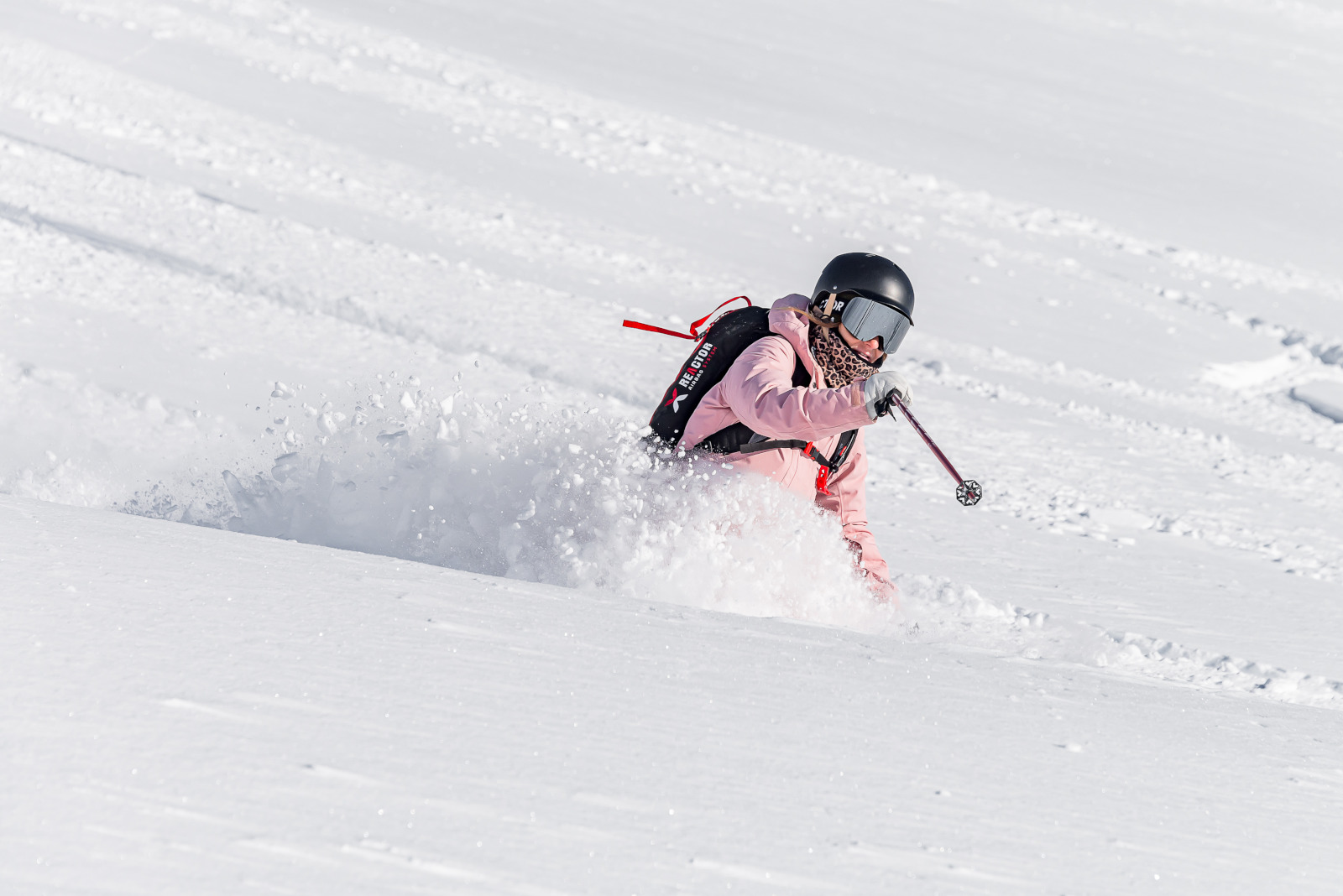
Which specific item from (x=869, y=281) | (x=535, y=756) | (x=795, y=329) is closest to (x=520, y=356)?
(x=795, y=329)

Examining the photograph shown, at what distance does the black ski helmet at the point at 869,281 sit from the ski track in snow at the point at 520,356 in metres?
0.66

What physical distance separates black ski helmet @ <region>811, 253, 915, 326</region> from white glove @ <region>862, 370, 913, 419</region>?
0.43 meters

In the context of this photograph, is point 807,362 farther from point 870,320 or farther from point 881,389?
point 881,389

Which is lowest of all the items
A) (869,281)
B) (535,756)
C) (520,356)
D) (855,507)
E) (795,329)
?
(520,356)

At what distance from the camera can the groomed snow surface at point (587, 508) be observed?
1637 millimetres

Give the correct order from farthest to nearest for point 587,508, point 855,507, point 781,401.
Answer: point 855,507, point 587,508, point 781,401

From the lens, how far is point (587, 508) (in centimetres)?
351

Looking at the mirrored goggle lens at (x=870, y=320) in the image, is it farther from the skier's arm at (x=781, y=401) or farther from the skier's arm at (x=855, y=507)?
the skier's arm at (x=855, y=507)

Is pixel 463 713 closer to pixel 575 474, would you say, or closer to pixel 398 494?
pixel 575 474

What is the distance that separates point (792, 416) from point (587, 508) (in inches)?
25.5

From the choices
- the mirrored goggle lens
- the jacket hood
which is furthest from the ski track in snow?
the mirrored goggle lens

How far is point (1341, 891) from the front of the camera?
176 cm

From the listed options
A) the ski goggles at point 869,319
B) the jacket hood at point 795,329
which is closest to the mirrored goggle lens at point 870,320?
the ski goggles at point 869,319

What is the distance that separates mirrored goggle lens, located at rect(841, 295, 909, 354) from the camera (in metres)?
3.61
